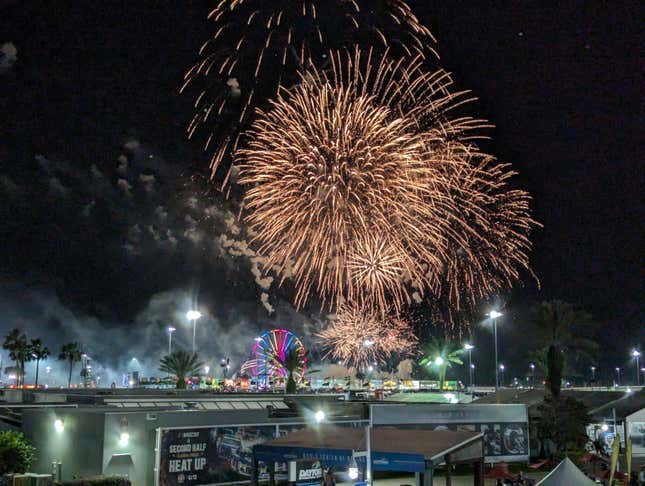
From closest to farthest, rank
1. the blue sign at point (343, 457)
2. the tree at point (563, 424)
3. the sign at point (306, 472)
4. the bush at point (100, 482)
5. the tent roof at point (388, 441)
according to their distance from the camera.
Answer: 1. the blue sign at point (343, 457)
2. the tent roof at point (388, 441)
3. the sign at point (306, 472)
4. the bush at point (100, 482)
5. the tree at point (563, 424)

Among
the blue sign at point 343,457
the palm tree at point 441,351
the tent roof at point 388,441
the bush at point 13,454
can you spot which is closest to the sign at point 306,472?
the blue sign at point 343,457

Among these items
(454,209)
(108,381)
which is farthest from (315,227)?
(108,381)

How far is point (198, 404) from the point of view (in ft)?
114

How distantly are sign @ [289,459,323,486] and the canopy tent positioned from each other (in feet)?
0.89

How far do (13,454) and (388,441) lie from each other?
47.9ft

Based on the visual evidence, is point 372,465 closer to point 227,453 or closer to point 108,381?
point 227,453

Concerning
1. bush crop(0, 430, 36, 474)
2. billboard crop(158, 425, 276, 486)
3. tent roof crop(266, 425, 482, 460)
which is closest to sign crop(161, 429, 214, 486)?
billboard crop(158, 425, 276, 486)

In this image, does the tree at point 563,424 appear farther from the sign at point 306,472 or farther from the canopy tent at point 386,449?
the sign at point 306,472

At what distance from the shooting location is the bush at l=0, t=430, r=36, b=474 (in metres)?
25.4

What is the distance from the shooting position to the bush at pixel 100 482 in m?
21.2

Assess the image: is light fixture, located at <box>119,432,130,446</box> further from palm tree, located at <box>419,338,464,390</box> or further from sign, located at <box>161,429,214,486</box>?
palm tree, located at <box>419,338,464,390</box>

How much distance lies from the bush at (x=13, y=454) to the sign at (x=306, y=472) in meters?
12.1

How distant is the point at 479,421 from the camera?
38594 millimetres

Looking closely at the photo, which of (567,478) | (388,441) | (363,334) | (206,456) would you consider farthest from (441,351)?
(388,441)
